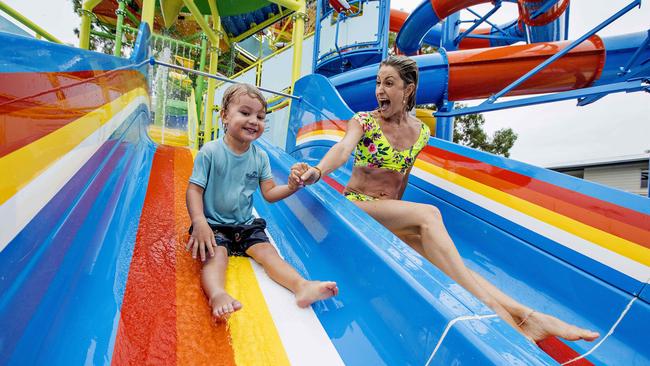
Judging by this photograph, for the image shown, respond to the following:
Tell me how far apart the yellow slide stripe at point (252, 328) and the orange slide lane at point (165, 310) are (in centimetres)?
3

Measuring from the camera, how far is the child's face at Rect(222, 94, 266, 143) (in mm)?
1481

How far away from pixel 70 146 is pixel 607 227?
203 centimetres

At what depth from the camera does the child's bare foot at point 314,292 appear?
1.12m

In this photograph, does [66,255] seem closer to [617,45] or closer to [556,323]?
[556,323]

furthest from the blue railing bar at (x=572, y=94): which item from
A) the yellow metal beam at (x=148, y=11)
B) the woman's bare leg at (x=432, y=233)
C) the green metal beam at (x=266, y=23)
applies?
the green metal beam at (x=266, y=23)

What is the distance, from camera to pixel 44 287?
0.86 metres

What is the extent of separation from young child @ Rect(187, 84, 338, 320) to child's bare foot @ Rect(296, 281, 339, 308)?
103 millimetres

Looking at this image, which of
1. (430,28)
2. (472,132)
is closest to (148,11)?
(430,28)

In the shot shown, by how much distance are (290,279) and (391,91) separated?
1000 mm

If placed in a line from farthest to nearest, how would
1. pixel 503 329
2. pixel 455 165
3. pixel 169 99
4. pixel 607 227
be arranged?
pixel 169 99 → pixel 455 165 → pixel 607 227 → pixel 503 329

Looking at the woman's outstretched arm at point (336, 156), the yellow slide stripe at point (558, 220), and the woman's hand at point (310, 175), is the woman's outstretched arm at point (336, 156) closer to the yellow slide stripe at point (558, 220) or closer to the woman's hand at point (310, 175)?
the woman's hand at point (310, 175)

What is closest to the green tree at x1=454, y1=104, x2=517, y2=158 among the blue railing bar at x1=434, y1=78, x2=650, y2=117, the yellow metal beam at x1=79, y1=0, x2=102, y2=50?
the blue railing bar at x1=434, y1=78, x2=650, y2=117

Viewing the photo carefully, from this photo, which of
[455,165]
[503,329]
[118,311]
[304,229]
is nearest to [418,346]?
[503,329]

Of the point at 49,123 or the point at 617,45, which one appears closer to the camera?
the point at 49,123
